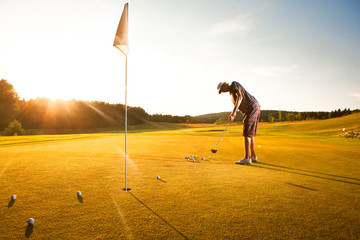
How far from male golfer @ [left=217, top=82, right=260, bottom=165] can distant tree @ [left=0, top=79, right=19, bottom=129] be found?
144ft

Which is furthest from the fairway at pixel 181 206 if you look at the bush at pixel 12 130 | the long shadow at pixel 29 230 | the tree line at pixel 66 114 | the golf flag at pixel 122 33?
the tree line at pixel 66 114

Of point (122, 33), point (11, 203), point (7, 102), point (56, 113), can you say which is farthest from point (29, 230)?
point (56, 113)

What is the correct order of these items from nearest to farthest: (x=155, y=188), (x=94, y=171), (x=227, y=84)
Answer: (x=155, y=188)
(x=94, y=171)
(x=227, y=84)

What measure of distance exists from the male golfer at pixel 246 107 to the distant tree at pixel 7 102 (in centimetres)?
4387

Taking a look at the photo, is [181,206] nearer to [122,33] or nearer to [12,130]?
[122,33]

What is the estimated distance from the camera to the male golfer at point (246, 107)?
6375mm

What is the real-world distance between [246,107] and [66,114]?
54315 millimetres

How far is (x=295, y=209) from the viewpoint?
8.79 ft

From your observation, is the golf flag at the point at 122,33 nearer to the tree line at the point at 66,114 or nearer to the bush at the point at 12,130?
the bush at the point at 12,130

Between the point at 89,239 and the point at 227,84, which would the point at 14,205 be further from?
the point at 227,84

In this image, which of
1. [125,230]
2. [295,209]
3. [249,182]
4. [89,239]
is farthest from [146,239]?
[249,182]

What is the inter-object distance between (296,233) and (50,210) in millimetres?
3205

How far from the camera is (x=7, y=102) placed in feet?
115

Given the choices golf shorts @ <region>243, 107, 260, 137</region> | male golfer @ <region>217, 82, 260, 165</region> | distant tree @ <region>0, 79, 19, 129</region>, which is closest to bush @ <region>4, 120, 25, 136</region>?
distant tree @ <region>0, 79, 19, 129</region>
